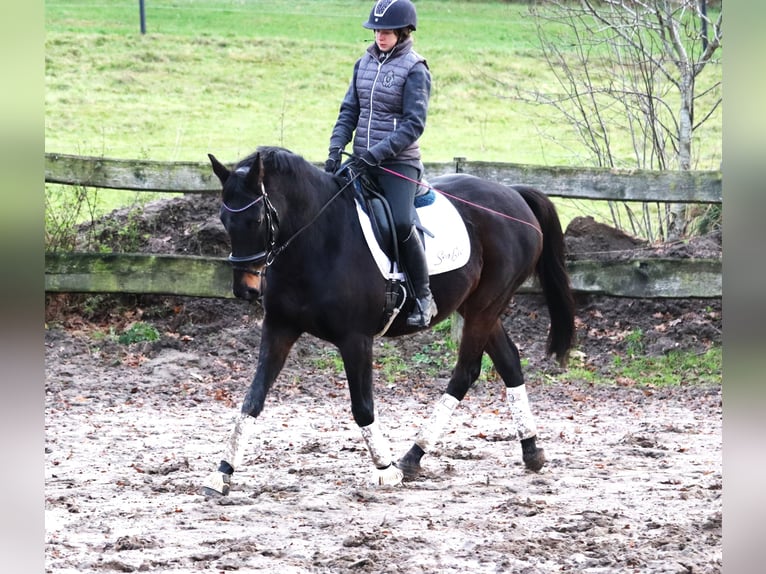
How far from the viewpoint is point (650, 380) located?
8.67 m

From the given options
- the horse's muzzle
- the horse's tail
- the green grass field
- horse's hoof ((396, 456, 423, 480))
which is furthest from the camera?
the green grass field

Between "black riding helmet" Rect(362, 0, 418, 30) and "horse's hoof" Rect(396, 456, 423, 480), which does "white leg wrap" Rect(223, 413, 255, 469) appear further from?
"black riding helmet" Rect(362, 0, 418, 30)

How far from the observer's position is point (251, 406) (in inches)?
217

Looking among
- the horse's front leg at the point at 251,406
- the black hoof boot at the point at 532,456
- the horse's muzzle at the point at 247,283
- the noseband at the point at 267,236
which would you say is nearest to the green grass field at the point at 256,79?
Result: the black hoof boot at the point at 532,456

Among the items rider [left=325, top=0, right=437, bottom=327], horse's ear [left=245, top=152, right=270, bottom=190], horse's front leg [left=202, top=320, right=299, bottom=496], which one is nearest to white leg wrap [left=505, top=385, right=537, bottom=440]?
rider [left=325, top=0, right=437, bottom=327]

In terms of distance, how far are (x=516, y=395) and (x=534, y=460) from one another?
46cm

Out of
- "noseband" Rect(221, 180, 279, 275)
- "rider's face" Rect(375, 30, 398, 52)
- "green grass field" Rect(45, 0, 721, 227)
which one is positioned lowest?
"noseband" Rect(221, 180, 279, 275)

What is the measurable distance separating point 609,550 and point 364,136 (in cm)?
288

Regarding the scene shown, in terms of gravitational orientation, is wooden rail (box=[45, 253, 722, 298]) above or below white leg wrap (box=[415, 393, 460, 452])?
above

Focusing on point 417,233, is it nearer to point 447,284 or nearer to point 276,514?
point 447,284

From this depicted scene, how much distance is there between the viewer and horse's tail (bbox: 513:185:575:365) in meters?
6.96

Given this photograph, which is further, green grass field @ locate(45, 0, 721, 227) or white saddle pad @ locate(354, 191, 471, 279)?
green grass field @ locate(45, 0, 721, 227)

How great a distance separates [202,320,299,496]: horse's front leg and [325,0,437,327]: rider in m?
0.85

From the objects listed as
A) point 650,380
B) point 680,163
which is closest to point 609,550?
point 650,380
